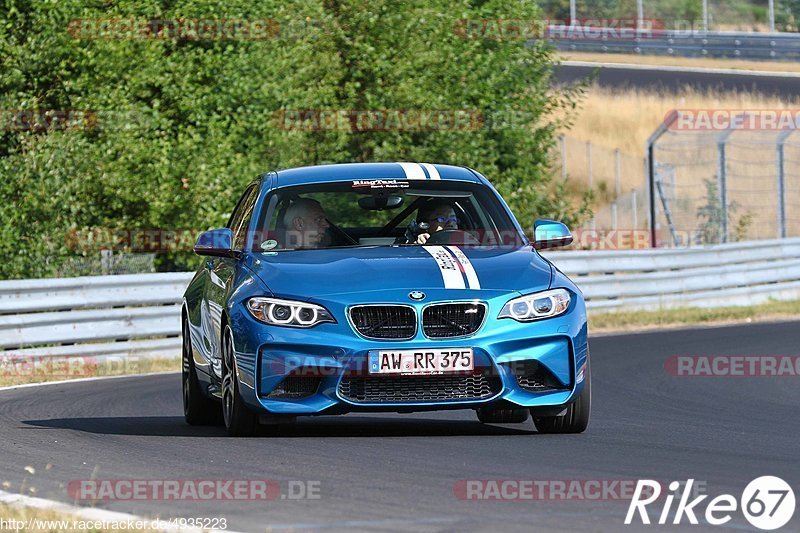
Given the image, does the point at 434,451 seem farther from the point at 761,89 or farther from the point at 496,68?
the point at 761,89

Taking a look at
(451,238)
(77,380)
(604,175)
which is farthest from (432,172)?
(604,175)

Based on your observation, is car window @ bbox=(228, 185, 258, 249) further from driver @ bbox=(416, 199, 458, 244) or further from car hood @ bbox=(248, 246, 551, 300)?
driver @ bbox=(416, 199, 458, 244)

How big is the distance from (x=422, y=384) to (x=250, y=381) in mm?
908

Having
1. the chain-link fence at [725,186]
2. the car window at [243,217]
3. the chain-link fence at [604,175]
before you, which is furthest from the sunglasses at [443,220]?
the chain-link fence at [604,175]

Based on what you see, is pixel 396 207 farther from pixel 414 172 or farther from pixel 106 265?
pixel 106 265

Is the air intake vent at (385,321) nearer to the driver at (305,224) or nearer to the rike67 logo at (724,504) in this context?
the driver at (305,224)

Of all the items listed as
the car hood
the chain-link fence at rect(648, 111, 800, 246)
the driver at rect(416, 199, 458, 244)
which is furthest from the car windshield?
the chain-link fence at rect(648, 111, 800, 246)

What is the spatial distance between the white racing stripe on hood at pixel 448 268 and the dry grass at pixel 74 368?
6.94 meters

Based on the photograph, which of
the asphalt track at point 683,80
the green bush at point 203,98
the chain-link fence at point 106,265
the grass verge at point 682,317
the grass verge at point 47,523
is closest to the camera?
A: the grass verge at point 47,523

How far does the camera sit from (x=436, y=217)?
10.2 metres

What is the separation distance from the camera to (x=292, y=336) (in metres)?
8.67

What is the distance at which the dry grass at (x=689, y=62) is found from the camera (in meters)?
55.6

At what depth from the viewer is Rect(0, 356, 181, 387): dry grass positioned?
15750 mm

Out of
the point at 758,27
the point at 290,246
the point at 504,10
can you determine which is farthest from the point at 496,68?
the point at 758,27
